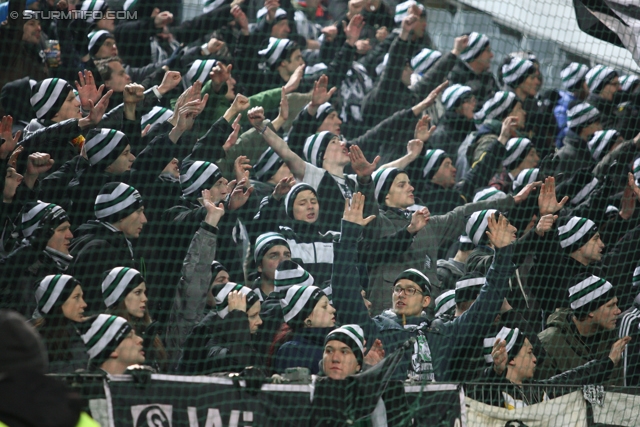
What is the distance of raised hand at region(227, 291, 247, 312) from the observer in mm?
5004

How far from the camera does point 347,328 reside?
485cm

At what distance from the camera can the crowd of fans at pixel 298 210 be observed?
4.96 meters

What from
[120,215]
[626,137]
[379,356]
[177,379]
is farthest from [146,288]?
[626,137]

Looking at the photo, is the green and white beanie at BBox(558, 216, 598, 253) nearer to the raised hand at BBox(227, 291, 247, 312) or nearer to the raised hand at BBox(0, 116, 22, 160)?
the raised hand at BBox(227, 291, 247, 312)

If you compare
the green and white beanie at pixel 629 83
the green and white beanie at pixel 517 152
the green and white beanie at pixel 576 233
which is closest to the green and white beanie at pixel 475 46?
the green and white beanie at pixel 517 152

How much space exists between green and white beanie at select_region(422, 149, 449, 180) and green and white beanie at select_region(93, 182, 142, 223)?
2299mm

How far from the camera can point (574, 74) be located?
349 inches

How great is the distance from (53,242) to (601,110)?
5.26 meters

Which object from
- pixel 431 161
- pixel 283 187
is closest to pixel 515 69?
pixel 431 161

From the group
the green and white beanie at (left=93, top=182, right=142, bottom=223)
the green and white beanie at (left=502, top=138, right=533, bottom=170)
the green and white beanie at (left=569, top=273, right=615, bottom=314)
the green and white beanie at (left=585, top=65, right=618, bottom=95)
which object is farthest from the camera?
the green and white beanie at (left=585, top=65, right=618, bottom=95)

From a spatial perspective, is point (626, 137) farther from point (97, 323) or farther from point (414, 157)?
point (97, 323)

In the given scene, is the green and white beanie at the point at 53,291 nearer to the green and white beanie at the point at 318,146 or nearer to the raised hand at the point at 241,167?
the raised hand at the point at 241,167

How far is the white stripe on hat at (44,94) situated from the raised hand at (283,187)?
1.38 m

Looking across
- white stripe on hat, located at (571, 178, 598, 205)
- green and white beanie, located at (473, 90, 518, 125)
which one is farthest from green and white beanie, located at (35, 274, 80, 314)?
green and white beanie, located at (473, 90, 518, 125)
